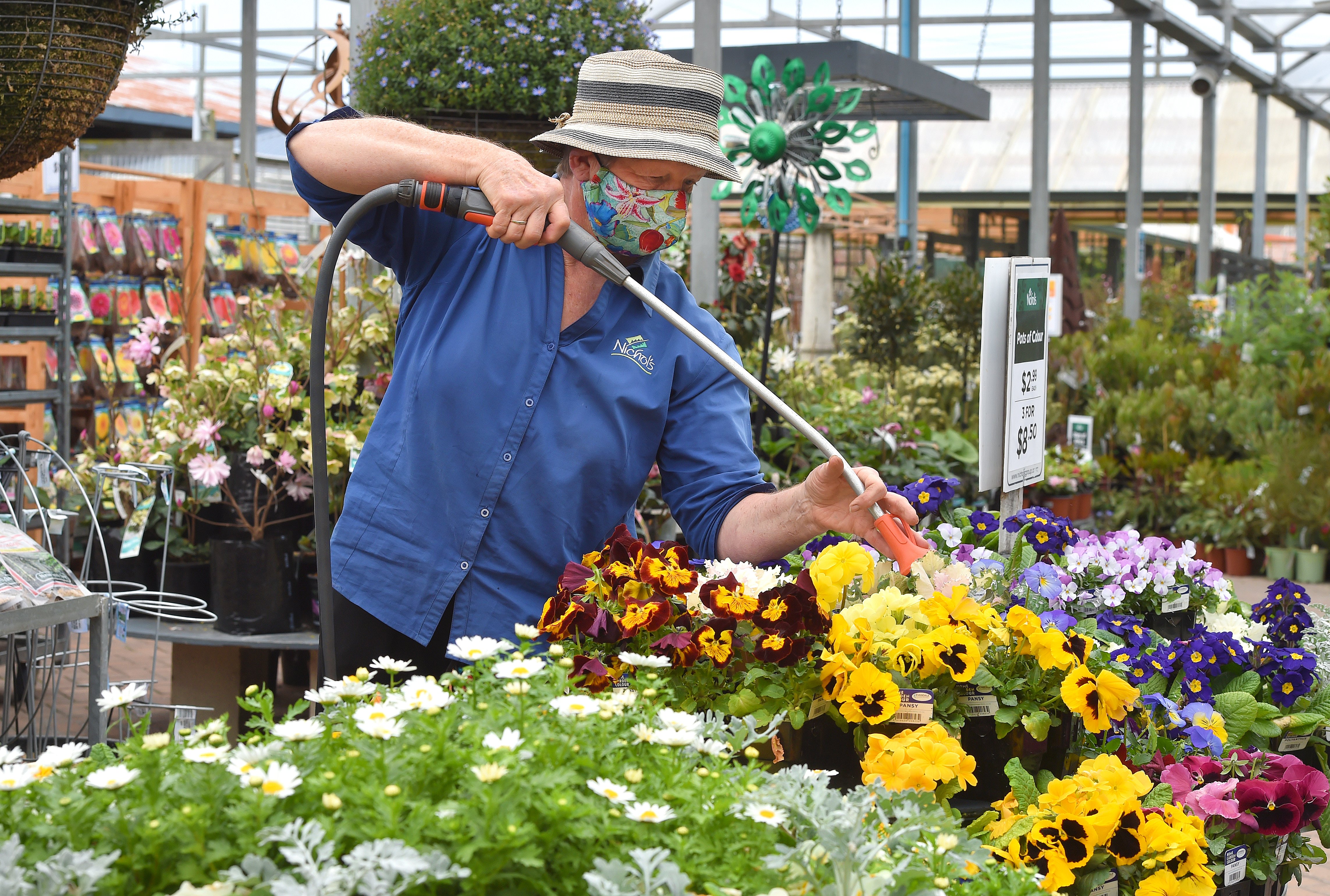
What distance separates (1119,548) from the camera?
2236 millimetres

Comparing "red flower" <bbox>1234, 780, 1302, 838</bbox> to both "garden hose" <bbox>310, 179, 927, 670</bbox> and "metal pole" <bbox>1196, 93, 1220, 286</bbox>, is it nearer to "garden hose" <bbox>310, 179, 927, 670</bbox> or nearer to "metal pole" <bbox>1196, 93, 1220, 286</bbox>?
"garden hose" <bbox>310, 179, 927, 670</bbox>

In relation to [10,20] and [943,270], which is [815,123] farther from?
[943,270]

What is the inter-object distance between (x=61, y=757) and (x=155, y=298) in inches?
229

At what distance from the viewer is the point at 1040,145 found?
863cm

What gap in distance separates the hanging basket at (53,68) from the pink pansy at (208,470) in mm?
889

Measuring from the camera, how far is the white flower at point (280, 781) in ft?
2.87

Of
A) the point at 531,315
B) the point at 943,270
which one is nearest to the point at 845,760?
the point at 531,315

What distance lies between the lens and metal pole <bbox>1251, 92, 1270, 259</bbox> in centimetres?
1538

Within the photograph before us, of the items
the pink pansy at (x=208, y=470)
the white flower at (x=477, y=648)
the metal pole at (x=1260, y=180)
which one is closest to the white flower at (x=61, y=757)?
the white flower at (x=477, y=648)

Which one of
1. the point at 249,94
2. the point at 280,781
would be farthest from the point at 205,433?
the point at 249,94

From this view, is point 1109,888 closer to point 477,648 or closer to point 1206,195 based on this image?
point 477,648

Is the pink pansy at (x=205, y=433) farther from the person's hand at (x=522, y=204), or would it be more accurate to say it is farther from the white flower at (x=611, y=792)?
the white flower at (x=611, y=792)

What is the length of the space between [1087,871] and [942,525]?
0.91m

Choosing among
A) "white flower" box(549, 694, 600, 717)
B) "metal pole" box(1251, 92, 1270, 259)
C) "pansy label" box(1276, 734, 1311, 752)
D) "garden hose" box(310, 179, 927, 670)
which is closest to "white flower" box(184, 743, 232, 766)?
"white flower" box(549, 694, 600, 717)
